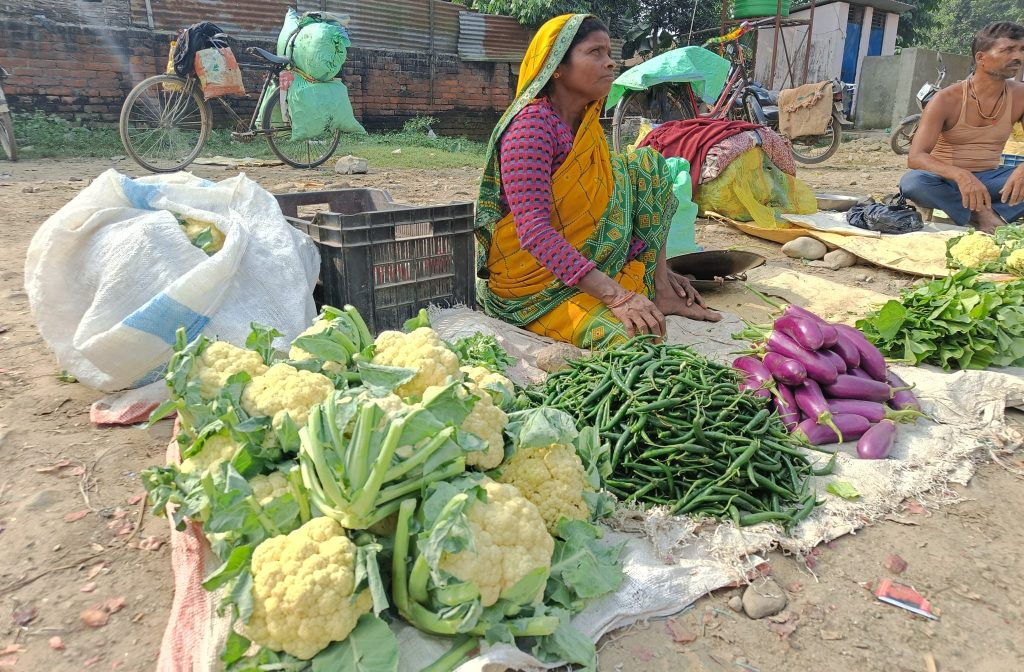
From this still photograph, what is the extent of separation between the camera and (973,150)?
5496 mm

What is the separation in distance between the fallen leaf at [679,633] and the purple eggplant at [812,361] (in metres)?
1.27

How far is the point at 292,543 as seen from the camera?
142 centimetres

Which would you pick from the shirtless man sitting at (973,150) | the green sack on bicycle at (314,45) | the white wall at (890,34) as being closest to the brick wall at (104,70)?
the green sack on bicycle at (314,45)

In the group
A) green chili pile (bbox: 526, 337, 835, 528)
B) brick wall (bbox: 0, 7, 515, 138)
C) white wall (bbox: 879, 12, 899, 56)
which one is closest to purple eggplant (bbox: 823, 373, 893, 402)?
green chili pile (bbox: 526, 337, 835, 528)

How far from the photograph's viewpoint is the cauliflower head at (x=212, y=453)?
171 cm

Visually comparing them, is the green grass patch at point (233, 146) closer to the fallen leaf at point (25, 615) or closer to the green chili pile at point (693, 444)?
the green chili pile at point (693, 444)

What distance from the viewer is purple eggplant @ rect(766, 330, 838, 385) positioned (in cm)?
258

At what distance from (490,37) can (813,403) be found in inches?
482

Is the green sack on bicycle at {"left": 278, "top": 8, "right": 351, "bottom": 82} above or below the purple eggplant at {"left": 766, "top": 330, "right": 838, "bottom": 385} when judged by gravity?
above

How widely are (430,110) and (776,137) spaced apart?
25.8ft

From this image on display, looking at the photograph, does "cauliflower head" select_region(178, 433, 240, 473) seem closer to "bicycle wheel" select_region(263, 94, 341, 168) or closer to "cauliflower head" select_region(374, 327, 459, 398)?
"cauliflower head" select_region(374, 327, 459, 398)

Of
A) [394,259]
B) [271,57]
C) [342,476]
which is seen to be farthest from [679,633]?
[271,57]

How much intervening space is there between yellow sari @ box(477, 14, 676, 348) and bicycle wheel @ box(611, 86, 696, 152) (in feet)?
16.2

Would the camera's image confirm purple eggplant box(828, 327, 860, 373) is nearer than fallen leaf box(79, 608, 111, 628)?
No
